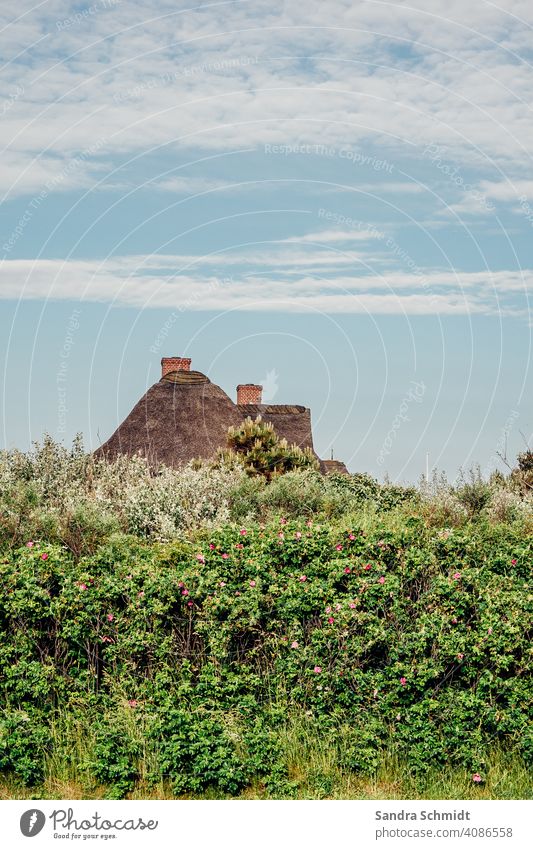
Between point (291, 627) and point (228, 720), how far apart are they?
0.88 m

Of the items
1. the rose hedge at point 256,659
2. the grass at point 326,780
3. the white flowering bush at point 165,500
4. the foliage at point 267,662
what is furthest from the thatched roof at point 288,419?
the grass at point 326,780

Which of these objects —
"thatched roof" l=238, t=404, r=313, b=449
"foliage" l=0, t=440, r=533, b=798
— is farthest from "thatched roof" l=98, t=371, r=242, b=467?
"foliage" l=0, t=440, r=533, b=798

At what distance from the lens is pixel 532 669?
21.6ft

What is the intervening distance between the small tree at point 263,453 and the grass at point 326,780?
1218cm

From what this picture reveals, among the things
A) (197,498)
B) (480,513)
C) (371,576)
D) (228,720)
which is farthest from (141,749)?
(480,513)

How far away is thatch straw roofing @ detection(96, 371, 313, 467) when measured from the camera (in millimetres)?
22438

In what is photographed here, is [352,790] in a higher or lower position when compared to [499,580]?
lower

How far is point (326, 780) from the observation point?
5.99 meters

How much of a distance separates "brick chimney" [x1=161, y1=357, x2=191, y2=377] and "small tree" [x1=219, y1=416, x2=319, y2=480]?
23.1 ft

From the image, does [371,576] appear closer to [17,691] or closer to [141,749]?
[141,749]

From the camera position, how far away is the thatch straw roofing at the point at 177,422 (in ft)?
73.6

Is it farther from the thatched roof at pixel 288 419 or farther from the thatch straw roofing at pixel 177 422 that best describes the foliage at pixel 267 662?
the thatched roof at pixel 288 419

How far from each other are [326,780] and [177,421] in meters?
17.5

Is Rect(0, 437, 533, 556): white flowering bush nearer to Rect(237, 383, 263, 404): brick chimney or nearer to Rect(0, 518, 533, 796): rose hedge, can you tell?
Rect(0, 518, 533, 796): rose hedge
